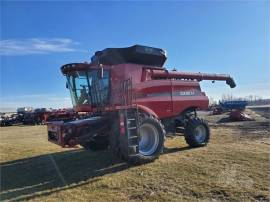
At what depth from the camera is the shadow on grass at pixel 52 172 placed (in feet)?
24.0

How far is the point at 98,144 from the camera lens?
11.6 metres

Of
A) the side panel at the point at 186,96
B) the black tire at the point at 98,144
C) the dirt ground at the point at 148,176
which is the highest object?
the side panel at the point at 186,96

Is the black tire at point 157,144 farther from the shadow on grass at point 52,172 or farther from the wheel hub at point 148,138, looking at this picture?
the shadow on grass at point 52,172

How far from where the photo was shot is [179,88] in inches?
481

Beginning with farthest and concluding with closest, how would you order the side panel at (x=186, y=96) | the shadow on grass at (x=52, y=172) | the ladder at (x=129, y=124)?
the side panel at (x=186, y=96) → the ladder at (x=129, y=124) → the shadow on grass at (x=52, y=172)

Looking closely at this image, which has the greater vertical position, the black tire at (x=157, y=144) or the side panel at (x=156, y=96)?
the side panel at (x=156, y=96)

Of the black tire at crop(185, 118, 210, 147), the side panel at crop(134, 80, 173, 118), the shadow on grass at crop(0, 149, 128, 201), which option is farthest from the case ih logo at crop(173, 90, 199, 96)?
the shadow on grass at crop(0, 149, 128, 201)

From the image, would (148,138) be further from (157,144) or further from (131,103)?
(131,103)

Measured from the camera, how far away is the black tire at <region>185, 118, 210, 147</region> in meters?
11.9

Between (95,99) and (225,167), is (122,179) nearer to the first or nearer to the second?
(225,167)

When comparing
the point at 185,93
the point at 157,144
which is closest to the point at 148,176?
the point at 157,144

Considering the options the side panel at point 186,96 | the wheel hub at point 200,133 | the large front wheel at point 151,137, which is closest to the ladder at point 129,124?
the large front wheel at point 151,137

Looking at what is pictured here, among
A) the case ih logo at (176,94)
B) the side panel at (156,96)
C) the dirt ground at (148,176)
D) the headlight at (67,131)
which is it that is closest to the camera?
the dirt ground at (148,176)

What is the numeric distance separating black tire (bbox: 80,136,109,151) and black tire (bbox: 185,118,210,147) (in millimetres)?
2878
